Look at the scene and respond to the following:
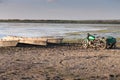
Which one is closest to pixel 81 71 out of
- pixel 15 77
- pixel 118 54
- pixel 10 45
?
pixel 15 77

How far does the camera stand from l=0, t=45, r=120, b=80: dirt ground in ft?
51.9

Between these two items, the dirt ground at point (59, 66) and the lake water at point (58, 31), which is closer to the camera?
the dirt ground at point (59, 66)

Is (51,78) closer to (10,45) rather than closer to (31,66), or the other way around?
(31,66)

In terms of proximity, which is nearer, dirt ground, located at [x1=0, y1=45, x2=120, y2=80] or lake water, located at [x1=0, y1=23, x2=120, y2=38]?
dirt ground, located at [x1=0, y1=45, x2=120, y2=80]

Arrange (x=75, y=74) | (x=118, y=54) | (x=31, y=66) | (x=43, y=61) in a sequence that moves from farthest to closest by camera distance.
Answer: (x=118, y=54)
(x=43, y=61)
(x=31, y=66)
(x=75, y=74)

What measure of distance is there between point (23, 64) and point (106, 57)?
5757 mm

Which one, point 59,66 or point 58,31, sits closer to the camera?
point 59,66

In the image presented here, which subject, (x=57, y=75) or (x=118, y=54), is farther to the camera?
(x=118, y=54)

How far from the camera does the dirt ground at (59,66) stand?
622 inches

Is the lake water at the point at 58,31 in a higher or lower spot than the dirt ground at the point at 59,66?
lower

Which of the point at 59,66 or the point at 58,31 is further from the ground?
the point at 59,66

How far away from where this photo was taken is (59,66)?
18688 millimetres

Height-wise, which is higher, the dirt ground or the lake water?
the dirt ground

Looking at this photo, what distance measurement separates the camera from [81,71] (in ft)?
56.4
